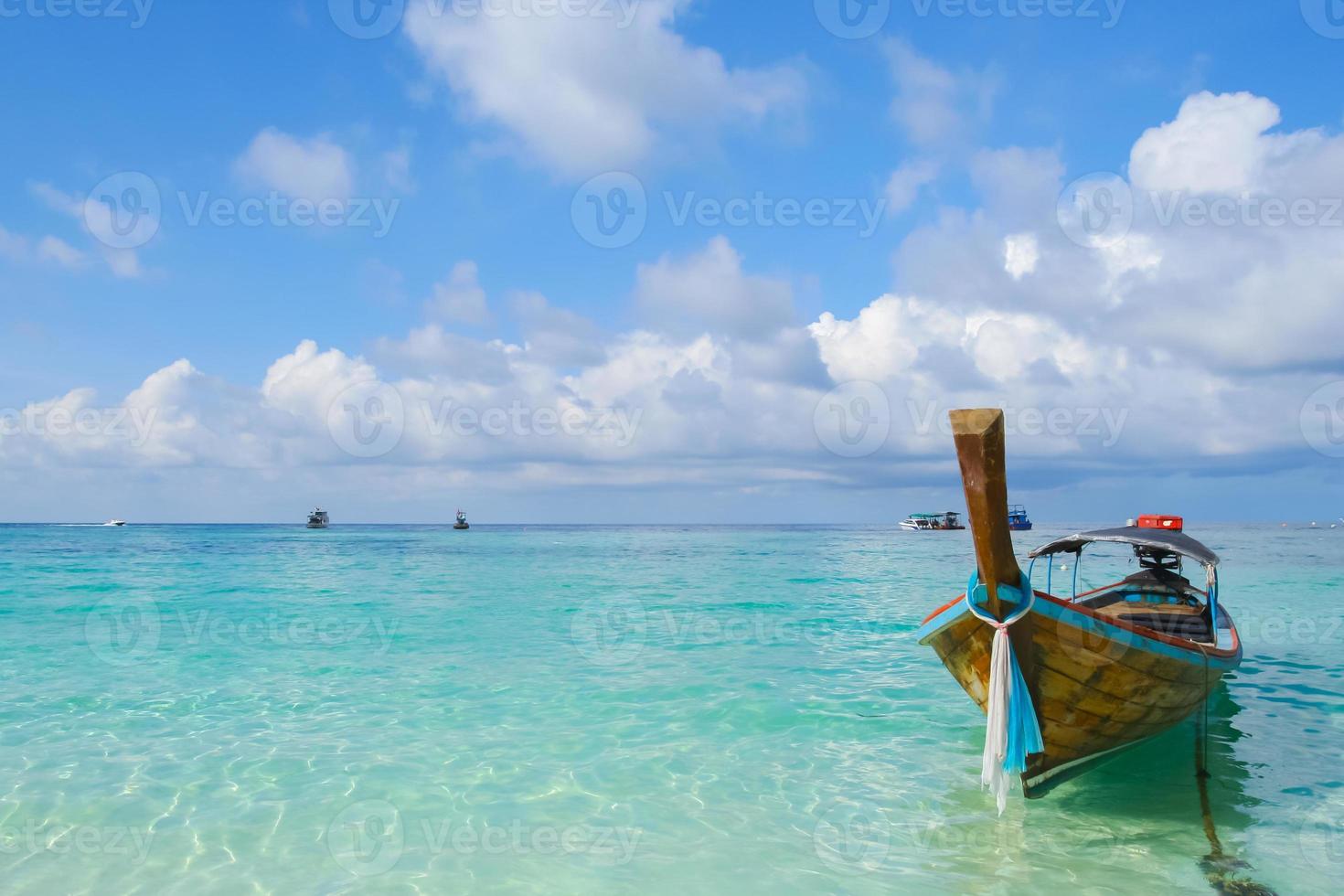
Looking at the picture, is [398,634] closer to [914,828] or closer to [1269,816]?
[914,828]

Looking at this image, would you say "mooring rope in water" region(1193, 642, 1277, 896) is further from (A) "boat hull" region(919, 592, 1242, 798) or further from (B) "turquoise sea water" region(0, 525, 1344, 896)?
(A) "boat hull" region(919, 592, 1242, 798)

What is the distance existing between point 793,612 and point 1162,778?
15.9m

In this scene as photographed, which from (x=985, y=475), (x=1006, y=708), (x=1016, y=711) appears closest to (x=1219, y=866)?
(x=1016, y=711)

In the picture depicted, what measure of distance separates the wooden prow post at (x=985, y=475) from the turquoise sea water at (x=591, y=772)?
2.81m

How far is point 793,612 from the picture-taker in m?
24.2

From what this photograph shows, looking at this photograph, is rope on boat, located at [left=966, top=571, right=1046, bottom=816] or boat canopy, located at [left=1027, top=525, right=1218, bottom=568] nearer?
rope on boat, located at [left=966, top=571, right=1046, bottom=816]

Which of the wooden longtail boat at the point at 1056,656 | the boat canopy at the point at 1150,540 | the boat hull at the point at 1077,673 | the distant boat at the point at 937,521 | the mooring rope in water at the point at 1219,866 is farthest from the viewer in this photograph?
the distant boat at the point at 937,521

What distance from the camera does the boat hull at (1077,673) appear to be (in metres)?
6.79

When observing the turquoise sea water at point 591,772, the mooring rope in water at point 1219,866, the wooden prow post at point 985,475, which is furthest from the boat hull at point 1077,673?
the wooden prow post at point 985,475

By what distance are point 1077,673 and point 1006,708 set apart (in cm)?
101

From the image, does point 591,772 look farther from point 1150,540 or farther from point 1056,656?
point 1150,540

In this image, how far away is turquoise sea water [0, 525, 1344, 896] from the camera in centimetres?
646

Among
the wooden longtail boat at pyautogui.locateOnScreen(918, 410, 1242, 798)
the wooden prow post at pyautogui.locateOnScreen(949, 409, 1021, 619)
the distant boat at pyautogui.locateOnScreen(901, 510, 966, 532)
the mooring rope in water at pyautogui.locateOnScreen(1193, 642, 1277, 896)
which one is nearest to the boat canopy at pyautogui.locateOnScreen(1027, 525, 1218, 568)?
the wooden longtail boat at pyautogui.locateOnScreen(918, 410, 1242, 798)

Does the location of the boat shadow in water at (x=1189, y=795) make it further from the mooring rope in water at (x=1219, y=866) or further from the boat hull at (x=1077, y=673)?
the boat hull at (x=1077, y=673)
